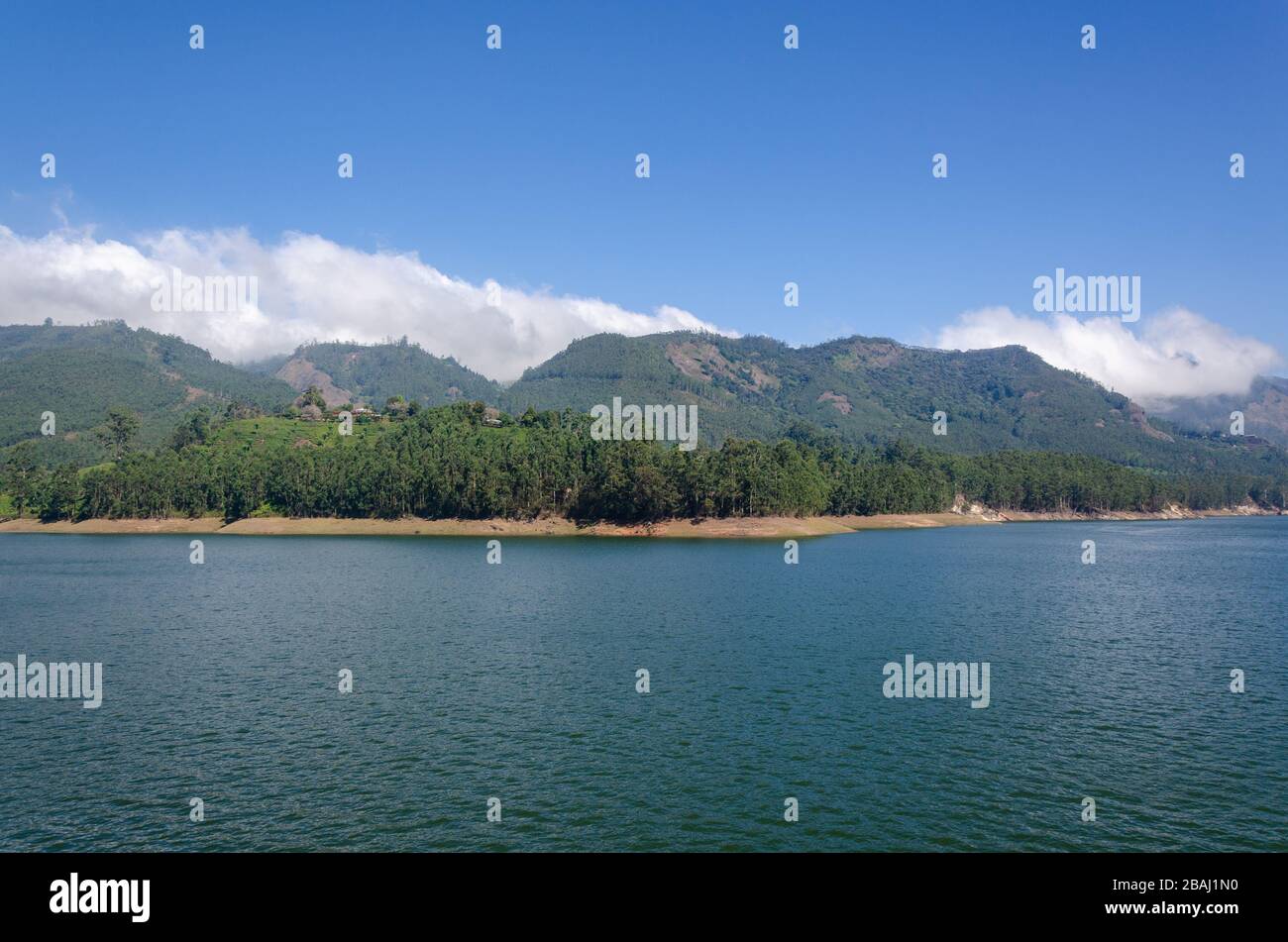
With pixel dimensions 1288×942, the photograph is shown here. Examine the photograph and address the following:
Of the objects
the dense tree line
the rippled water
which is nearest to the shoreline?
the dense tree line

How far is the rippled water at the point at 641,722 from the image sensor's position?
23469 mm

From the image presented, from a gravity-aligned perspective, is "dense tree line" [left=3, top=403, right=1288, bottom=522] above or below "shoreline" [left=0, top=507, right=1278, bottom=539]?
above

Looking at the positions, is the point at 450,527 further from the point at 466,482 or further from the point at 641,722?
the point at 641,722

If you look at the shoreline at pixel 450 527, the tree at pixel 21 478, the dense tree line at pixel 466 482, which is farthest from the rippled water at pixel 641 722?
the tree at pixel 21 478

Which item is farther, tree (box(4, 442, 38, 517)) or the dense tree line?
tree (box(4, 442, 38, 517))

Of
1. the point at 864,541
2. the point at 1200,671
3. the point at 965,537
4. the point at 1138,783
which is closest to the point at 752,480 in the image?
the point at 864,541

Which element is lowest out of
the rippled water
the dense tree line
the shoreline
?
the rippled water

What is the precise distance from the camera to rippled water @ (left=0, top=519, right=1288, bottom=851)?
23.5 metres

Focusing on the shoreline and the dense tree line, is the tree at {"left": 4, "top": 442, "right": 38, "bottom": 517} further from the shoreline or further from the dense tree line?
the shoreline

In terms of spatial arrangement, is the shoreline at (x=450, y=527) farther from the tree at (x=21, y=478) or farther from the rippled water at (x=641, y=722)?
the rippled water at (x=641, y=722)

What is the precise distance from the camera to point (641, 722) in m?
32.4

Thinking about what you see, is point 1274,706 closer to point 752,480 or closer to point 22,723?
point 22,723

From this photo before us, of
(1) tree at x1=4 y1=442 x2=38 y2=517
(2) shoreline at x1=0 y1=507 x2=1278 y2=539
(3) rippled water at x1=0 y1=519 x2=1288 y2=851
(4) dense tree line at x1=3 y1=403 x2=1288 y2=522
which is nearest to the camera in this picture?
(3) rippled water at x1=0 y1=519 x2=1288 y2=851
